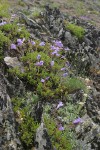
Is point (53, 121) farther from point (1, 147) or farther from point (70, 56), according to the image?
point (70, 56)

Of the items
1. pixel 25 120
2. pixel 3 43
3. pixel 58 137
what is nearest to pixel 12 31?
pixel 3 43

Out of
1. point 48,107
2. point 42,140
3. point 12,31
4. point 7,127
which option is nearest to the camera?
point 7,127

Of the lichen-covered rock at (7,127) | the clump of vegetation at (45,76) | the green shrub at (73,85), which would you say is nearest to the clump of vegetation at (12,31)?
the clump of vegetation at (45,76)

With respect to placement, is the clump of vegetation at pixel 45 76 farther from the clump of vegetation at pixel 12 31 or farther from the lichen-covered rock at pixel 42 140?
the lichen-covered rock at pixel 42 140

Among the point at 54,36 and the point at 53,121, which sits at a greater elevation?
the point at 53,121

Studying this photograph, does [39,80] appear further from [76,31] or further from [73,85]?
[76,31]

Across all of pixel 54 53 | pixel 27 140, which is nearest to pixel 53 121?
pixel 27 140

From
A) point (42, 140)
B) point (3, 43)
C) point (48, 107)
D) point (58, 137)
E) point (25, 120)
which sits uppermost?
point (3, 43)

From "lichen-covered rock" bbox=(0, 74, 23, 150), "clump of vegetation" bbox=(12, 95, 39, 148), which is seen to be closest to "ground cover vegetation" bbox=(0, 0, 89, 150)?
"clump of vegetation" bbox=(12, 95, 39, 148)

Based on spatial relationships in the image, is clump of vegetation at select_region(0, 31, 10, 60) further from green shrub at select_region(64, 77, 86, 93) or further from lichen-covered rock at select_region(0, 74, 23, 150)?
lichen-covered rock at select_region(0, 74, 23, 150)
